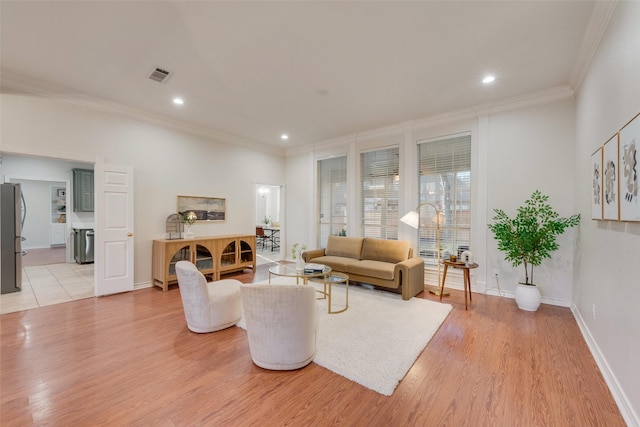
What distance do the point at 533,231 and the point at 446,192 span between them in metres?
1.46

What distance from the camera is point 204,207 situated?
542 cm

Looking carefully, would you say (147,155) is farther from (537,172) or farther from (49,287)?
(537,172)

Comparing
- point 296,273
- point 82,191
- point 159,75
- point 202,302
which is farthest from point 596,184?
point 82,191

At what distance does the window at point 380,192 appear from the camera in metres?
5.30

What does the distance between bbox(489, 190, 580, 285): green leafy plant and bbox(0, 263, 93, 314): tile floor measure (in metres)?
6.18

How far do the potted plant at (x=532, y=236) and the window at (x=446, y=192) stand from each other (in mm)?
799

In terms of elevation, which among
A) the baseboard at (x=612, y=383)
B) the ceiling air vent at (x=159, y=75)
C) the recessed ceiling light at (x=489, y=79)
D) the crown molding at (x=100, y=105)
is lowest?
the baseboard at (x=612, y=383)

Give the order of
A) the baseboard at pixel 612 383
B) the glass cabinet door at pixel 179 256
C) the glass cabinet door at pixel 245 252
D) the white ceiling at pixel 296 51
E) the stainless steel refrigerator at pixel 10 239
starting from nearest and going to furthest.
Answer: the baseboard at pixel 612 383
the white ceiling at pixel 296 51
the stainless steel refrigerator at pixel 10 239
the glass cabinet door at pixel 179 256
the glass cabinet door at pixel 245 252

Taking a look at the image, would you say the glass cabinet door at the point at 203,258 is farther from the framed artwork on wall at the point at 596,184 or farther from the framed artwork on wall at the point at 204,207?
the framed artwork on wall at the point at 596,184

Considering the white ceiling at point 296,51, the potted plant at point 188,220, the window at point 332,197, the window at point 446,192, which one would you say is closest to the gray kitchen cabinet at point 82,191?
the potted plant at point 188,220

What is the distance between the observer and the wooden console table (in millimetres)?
4461

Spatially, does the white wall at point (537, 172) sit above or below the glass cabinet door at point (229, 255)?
above

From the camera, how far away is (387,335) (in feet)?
9.06

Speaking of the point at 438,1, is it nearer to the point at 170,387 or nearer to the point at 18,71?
the point at 170,387
